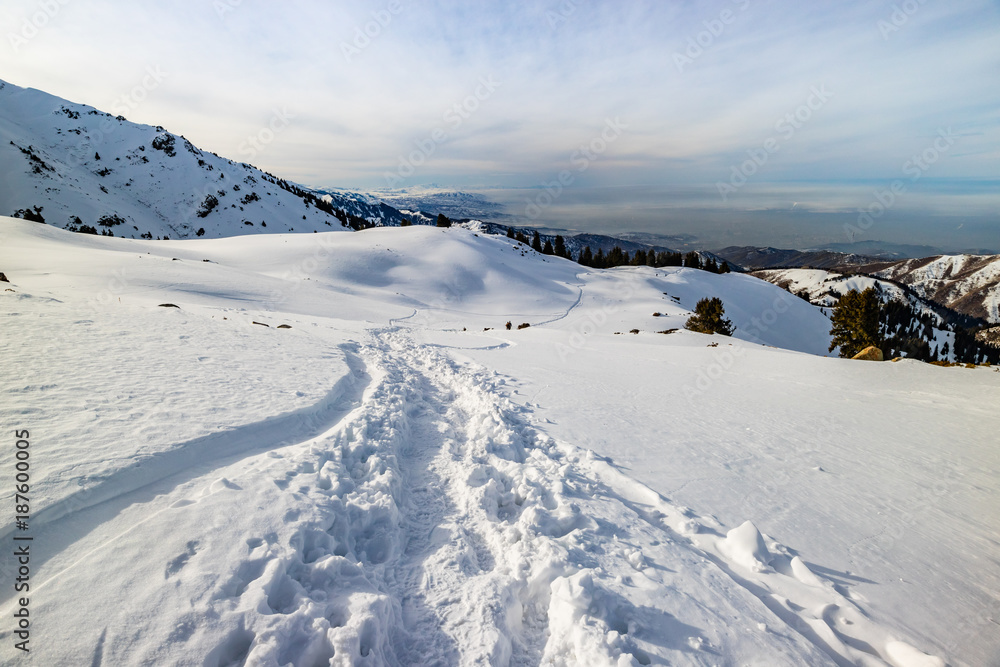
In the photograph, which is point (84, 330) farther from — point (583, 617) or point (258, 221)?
point (258, 221)

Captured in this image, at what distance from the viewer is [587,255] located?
10850cm

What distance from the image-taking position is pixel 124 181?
10769 cm

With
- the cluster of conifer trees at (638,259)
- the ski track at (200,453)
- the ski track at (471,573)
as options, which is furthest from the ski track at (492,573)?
the cluster of conifer trees at (638,259)

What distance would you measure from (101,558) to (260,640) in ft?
6.07

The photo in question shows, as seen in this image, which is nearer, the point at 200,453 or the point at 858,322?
the point at 200,453

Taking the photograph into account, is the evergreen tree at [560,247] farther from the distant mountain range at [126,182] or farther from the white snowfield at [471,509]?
the white snowfield at [471,509]

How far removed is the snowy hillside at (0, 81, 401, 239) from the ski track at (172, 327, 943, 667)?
337ft

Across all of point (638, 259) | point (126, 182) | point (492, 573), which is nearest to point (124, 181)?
point (126, 182)

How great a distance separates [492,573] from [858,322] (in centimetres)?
4993

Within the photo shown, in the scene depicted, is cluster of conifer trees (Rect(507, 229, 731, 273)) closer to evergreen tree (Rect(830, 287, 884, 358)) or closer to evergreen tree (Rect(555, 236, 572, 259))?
evergreen tree (Rect(555, 236, 572, 259))

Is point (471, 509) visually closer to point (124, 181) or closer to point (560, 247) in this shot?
point (560, 247)

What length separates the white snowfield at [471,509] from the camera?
11.8 feet

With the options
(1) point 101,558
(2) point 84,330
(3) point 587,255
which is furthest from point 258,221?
(1) point 101,558

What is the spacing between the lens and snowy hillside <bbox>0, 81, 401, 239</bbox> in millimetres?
78125
